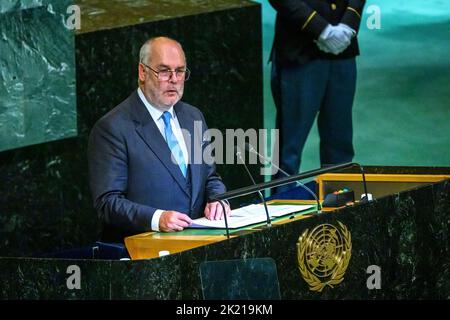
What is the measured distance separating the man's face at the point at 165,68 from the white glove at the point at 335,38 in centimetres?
257

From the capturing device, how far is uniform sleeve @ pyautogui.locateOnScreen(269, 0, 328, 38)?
9.12m

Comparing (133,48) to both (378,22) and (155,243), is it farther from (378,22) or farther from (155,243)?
(155,243)

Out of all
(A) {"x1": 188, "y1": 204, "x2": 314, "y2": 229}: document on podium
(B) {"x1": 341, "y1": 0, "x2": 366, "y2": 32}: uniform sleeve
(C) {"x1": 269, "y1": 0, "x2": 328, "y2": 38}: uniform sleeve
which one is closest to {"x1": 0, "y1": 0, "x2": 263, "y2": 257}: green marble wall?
(C) {"x1": 269, "y1": 0, "x2": 328, "y2": 38}: uniform sleeve

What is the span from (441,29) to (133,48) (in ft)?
7.05

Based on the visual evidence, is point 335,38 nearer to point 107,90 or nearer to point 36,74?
point 107,90

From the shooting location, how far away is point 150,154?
21.9 ft

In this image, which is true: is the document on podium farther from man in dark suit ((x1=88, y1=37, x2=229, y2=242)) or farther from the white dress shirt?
the white dress shirt

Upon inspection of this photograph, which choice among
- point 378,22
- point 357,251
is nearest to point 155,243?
point 357,251

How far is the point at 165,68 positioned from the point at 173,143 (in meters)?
0.35

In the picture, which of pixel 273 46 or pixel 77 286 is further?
pixel 273 46

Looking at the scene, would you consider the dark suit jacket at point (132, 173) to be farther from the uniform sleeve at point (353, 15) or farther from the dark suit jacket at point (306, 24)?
the uniform sleeve at point (353, 15)

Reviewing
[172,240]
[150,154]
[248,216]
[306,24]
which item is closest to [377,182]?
[248,216]

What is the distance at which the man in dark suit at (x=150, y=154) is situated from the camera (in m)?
6.54

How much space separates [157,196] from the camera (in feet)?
22.0
